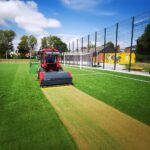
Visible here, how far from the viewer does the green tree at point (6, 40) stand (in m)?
70.6

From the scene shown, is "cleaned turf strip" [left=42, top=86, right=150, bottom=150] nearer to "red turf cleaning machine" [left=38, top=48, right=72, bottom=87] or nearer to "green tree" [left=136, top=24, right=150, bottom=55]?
"red turf cleaning machine" [left=38, top=48, right=72, bottom=87]

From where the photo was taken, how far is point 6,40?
74.5 metres

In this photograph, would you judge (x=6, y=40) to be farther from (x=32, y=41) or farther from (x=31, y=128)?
(x=31, y=128)

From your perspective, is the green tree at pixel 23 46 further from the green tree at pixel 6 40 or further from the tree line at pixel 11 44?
the green tree at pixel 6 40

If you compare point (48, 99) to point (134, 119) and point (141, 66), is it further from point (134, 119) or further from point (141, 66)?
point (141, 66)

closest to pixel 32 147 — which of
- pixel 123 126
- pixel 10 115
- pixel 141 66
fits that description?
pixel 10 115

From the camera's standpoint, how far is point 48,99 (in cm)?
695

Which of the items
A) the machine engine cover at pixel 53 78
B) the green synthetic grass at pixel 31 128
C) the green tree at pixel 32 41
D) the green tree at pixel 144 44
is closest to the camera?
the green synthetic grass at pixel 31 128

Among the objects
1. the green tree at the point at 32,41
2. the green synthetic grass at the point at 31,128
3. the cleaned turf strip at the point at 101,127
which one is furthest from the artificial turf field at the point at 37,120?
the green tree at the point at 32,41

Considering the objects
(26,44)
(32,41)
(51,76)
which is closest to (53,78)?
(51,76)

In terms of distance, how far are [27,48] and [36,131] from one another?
250 feet

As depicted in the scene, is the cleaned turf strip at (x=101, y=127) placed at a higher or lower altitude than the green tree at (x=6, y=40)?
lower

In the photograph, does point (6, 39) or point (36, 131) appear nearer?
point (36, 131)

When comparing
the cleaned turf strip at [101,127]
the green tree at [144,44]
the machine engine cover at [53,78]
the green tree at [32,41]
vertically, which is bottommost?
the cleaned turf strip at [101,127]
